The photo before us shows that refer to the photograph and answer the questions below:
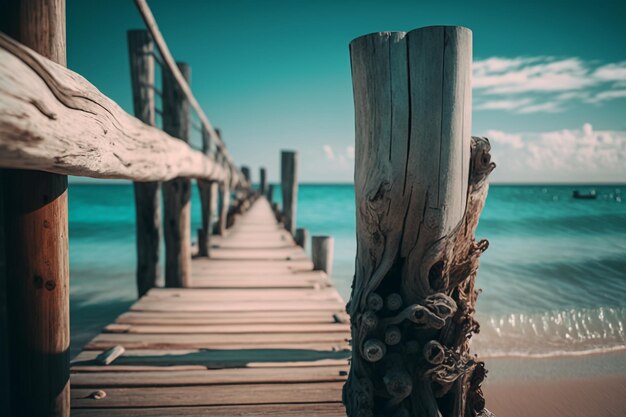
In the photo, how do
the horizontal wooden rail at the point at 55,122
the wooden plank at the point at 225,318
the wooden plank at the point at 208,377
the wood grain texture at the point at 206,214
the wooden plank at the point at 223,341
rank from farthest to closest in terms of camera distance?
the wood grain texture at the point at 206,214 < the wooden plank at the point at 225,318 < the wooden plank at the point at 223,341 < the wooden plank at the point at 208,377 < the horizontal wooden rail at the point at 55,122

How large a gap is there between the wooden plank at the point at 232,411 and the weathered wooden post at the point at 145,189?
9.37 feet

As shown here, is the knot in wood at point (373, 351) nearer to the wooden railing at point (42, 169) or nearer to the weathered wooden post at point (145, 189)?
the wooden railing at point (42, 169)

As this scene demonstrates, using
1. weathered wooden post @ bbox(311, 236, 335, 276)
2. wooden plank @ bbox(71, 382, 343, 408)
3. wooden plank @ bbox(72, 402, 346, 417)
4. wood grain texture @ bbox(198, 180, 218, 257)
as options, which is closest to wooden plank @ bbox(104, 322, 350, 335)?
wooden plank @ bbox(71, 382, 343, 408)

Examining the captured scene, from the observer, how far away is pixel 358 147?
1.62 m

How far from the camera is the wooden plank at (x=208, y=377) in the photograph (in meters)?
2.19

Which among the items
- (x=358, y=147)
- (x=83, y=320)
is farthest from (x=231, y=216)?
(x=358, y=147)

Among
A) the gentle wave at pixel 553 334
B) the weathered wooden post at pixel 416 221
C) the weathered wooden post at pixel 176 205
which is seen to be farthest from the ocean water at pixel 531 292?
the weathered wooden post at pixel 416 221

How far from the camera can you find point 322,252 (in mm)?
5355

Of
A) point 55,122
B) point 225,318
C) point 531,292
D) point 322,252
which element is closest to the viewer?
point 55,122

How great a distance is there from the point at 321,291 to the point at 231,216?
7.90 m

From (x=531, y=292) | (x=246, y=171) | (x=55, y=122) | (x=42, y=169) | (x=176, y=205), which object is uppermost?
(x=246, y=171)

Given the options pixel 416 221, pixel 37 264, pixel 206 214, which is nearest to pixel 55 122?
pixel 37 264

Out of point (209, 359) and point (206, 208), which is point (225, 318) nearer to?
point (209, 359)

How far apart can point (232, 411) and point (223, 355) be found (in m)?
0.68
